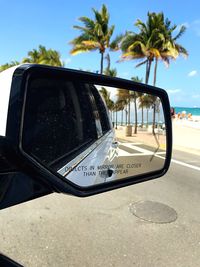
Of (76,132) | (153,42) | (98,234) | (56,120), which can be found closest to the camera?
(56,120)

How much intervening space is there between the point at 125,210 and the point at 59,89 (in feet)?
12.1

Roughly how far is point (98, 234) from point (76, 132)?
2.62 meters

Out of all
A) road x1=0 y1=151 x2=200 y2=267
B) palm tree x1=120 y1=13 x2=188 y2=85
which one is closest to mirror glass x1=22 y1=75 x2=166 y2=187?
road x1=0 y1=151 x2=200 y2=267

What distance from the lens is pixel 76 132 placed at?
1.49 metres

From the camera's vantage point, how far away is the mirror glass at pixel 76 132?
1217 mm

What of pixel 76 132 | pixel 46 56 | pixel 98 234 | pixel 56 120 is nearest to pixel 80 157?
pixel 76 132

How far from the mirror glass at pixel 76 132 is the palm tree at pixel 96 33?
2278cm

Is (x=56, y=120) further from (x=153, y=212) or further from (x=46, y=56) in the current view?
(x=46, y=56)

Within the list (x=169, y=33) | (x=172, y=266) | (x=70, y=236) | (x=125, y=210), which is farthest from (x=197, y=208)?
(x=169, y=33)

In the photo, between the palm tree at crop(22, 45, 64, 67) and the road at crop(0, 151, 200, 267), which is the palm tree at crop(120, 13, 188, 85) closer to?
the palm tree at crop(22, 45, 64, 67)

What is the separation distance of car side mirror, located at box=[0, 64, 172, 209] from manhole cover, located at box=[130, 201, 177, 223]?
2465 mm

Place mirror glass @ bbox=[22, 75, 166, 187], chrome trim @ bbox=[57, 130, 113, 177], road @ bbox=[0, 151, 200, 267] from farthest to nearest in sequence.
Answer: road @ bbox=[0, 151, 200, 267] < chrome trim @ bbox=[57, 130, 113, 177] < mirror glass @ bbox=[22, 75, 166, 187]

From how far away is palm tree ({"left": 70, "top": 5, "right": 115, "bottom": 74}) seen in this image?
23734 millimetres

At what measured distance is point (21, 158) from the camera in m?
1.10
